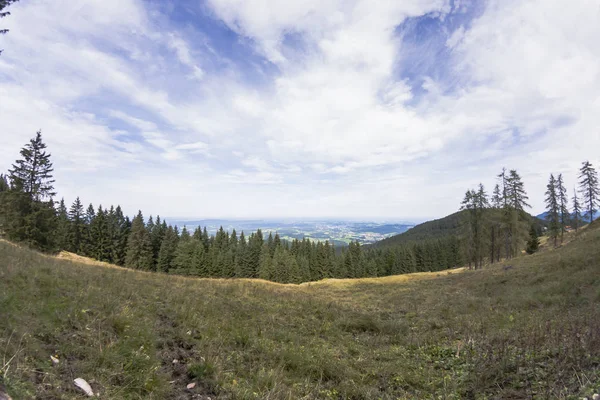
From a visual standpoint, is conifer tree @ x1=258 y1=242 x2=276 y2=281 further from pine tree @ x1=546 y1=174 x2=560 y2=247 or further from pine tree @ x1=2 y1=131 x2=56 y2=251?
pine tree @ x1=546 y1=174 x2=560 y2=247

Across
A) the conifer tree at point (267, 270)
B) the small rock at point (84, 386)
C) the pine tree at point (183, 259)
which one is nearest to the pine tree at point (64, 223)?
the pine tree at point (183, 259)

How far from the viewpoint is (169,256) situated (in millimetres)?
56281

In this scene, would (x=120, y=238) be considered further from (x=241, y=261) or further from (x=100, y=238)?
(x=241, y=261)

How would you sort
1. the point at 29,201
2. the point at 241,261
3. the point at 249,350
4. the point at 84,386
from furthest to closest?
the point at 241,261 → the point at 29,201 → the point at 249,350 → the point at 84,386

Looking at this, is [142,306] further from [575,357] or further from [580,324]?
[580,324]

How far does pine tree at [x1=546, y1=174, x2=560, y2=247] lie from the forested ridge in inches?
5.0

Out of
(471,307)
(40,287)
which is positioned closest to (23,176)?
(40,287)

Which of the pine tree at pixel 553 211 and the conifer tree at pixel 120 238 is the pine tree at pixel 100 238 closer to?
the conifer tree at pixel 120 238

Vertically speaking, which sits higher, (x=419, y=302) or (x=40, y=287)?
(x=40, y=287)

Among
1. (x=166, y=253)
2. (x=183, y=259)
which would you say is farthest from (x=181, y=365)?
(x=166, y=253)

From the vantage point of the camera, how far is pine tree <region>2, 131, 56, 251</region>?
31219mm

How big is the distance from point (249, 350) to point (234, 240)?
7289 centimetres

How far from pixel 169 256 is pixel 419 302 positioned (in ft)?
174

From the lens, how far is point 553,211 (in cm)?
4550
